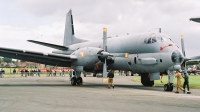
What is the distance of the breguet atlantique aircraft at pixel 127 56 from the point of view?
18.2m

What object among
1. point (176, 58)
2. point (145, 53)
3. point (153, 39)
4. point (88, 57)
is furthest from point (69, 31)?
point (176, 58)

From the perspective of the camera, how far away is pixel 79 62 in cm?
2219

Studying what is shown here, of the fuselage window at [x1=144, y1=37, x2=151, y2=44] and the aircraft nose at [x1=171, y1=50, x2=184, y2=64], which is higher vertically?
the fuselage window at [x1=144, y1=37, x2=151, y2=44]

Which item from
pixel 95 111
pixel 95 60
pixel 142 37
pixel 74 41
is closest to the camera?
pixel 95 111

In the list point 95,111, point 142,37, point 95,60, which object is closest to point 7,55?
point 95,60

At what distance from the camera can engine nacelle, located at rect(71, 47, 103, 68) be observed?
70.1 ft

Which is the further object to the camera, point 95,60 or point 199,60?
point 199,60

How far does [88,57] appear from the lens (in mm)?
21609

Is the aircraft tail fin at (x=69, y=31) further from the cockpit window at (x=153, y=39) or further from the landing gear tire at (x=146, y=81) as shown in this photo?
the cockpit window at (x=153, y=39)

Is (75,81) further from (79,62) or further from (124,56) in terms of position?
(124,56)

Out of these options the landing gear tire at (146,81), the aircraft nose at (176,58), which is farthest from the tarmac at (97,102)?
the landing gear tire at (146,81)

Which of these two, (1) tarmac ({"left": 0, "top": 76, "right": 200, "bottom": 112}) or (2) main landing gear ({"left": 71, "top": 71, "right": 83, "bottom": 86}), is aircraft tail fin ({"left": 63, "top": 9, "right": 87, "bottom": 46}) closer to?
(2) main landing gear ({"left": 71, "top": 71, "right": 83, "bottom": 86})

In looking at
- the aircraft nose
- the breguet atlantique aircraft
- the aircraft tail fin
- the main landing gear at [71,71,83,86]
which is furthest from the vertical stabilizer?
the aircraft nose

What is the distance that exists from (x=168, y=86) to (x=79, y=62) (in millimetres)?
8080
